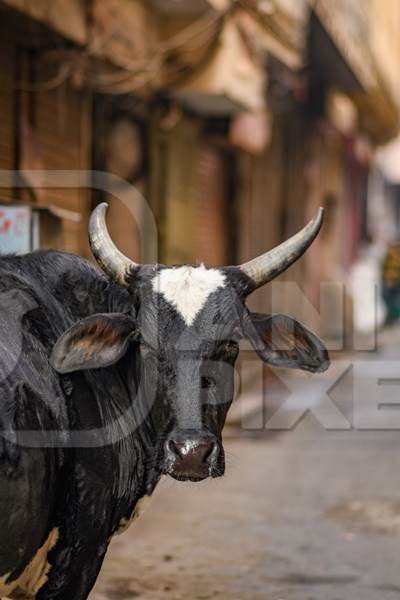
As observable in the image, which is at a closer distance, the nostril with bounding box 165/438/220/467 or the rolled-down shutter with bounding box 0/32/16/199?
the nostril with bounding box 165/438/220/467

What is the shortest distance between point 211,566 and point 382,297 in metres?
18.2

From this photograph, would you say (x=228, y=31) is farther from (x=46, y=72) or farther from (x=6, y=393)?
(x=6, y=393)

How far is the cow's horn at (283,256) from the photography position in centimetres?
450

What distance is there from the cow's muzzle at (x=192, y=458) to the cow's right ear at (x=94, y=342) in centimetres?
39

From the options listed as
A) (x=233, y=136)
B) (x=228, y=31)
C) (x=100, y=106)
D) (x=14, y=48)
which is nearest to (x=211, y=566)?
(x=14, y=48)

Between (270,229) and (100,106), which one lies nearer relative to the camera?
(100,106)

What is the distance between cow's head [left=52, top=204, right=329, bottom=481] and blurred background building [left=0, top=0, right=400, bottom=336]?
2.50 m

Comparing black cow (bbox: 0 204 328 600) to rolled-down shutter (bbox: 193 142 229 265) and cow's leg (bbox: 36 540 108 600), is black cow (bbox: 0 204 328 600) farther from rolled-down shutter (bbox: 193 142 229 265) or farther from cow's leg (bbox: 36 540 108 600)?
rolled-down shutter (bbox: 193 142 229 265)

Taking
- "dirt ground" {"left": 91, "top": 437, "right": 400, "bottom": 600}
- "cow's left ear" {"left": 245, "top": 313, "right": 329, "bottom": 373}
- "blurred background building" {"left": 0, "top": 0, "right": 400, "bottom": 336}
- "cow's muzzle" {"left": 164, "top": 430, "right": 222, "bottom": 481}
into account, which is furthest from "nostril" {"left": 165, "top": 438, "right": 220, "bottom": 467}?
"blurred background building" {"left": 0, "top": 0, "right": 400, "bottom": 336}

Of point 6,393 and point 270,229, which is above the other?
point 270,229

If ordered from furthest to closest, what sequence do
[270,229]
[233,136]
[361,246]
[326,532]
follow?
[361,246], [270,229], [233,136], [326,532]

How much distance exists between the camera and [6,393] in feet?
12.5

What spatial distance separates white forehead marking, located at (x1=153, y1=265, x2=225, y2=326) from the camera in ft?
14.4

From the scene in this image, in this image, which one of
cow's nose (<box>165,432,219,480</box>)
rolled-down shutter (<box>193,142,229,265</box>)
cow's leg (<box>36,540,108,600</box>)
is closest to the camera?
cow's nose (<box>165,432,219,480</box>)
